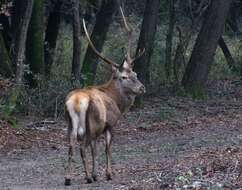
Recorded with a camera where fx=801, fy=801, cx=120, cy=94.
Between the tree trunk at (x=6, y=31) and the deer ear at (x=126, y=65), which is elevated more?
the deer ear at (x=126, y=65)

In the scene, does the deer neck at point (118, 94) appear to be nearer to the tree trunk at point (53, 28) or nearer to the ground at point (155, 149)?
the ground at point (155, 149)

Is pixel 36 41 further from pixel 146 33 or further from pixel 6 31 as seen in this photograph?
pixel 146 33

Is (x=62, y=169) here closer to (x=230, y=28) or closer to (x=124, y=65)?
(x=124, y=65)

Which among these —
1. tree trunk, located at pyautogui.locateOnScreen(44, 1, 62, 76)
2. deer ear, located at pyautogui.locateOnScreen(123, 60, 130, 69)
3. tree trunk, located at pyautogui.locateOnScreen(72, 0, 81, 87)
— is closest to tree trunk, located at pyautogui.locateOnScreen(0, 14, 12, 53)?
tree trunk, located at pyautogui.locateOnScreen(44, 1, 62, 76)

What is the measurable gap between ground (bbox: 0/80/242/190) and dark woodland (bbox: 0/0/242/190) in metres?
0.02

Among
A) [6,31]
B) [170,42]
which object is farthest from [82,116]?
[170,42]

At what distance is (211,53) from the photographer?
70.9ft

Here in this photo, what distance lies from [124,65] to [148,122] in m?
5.54

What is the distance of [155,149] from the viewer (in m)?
15.0

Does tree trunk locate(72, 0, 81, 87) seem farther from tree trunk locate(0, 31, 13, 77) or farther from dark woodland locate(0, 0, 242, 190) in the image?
tree trunk locate(0, 31, 13, 77)

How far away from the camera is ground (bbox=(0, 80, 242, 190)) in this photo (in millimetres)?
10039

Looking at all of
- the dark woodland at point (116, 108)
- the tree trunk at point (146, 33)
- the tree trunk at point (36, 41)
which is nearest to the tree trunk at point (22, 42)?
the dark woodland at point (116, 108)

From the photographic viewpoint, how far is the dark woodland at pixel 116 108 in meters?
11.1

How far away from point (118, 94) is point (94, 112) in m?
1.27
